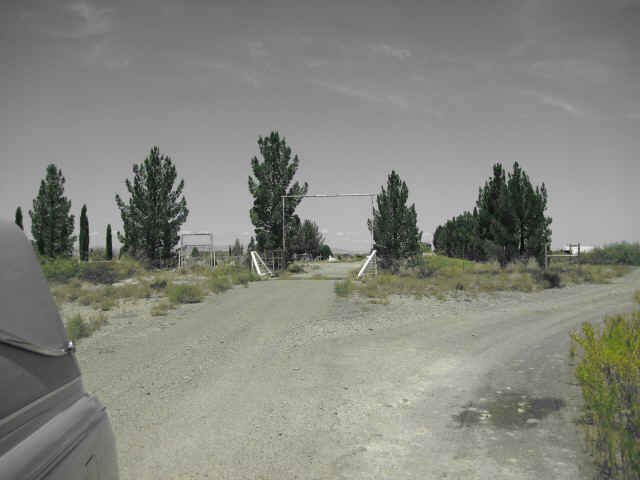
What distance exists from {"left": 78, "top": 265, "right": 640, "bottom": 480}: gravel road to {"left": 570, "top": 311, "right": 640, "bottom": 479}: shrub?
0.77ft

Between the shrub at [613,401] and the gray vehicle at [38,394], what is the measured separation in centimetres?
402

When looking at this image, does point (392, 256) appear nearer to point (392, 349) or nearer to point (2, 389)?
point (392, 349)

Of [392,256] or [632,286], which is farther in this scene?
[392,256]

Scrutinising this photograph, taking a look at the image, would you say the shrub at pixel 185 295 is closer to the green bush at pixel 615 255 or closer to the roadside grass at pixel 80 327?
the roadside grass at pixel 80 327

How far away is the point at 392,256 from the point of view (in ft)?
101

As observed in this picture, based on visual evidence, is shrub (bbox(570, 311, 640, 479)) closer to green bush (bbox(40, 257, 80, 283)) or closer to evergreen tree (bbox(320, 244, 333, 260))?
green bush (bbox(40, 257, 80, 283))

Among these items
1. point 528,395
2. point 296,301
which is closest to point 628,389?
point 528,395

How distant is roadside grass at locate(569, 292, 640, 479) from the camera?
4152 millimetres

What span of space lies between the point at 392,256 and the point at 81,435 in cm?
2953

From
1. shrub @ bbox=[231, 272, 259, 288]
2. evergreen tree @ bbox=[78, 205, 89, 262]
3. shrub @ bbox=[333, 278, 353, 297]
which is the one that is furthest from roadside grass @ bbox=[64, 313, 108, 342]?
evergreen tree @ bbox=[78, 205, 89, 262]

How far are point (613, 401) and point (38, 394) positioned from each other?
4.85 meters

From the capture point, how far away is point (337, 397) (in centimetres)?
676

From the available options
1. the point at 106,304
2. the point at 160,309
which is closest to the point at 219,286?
the point at 106,304

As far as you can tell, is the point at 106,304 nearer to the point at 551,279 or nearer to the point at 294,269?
the point at 294,269
